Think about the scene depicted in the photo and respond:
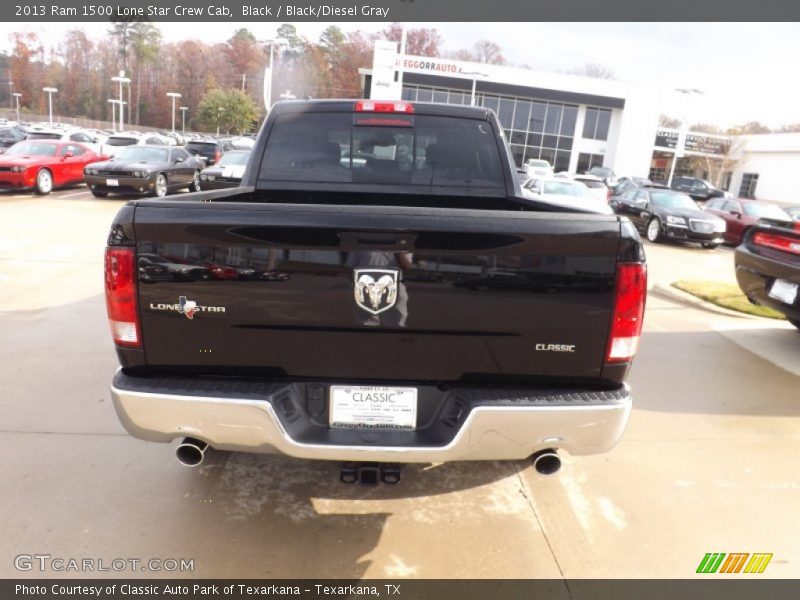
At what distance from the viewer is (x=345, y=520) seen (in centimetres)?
294

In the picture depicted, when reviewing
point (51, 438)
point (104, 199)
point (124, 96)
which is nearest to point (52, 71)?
point (124, 96)

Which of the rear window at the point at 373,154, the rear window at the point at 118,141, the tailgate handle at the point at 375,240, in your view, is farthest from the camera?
the rear window at the point at 118,141

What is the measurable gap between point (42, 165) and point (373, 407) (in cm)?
1696

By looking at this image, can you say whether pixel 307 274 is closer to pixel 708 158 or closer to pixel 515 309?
pixel 515 309

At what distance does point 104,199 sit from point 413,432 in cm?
1689

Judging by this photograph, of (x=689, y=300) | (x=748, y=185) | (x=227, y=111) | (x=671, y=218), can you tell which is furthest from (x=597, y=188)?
(x=227, y=111)

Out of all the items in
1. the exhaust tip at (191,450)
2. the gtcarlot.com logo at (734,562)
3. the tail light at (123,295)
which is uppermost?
the tail light at (123,295)

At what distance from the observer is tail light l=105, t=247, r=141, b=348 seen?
2.28 m

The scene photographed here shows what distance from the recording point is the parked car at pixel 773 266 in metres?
5.38

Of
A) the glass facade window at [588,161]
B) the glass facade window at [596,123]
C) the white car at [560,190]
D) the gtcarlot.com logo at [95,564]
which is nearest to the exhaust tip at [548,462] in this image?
the gtcarlot.com logo at [95,564]

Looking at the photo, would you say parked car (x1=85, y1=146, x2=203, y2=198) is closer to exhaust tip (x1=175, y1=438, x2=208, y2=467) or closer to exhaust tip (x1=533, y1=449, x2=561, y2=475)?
exhaust tip (x1=175, y1=438, x2=208, y2=467)

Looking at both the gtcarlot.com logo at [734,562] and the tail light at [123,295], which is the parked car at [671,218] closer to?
the gtcarlot.com logo at [734,562]

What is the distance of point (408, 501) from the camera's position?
3.12 metres

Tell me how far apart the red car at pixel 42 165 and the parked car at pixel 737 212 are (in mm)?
18653
